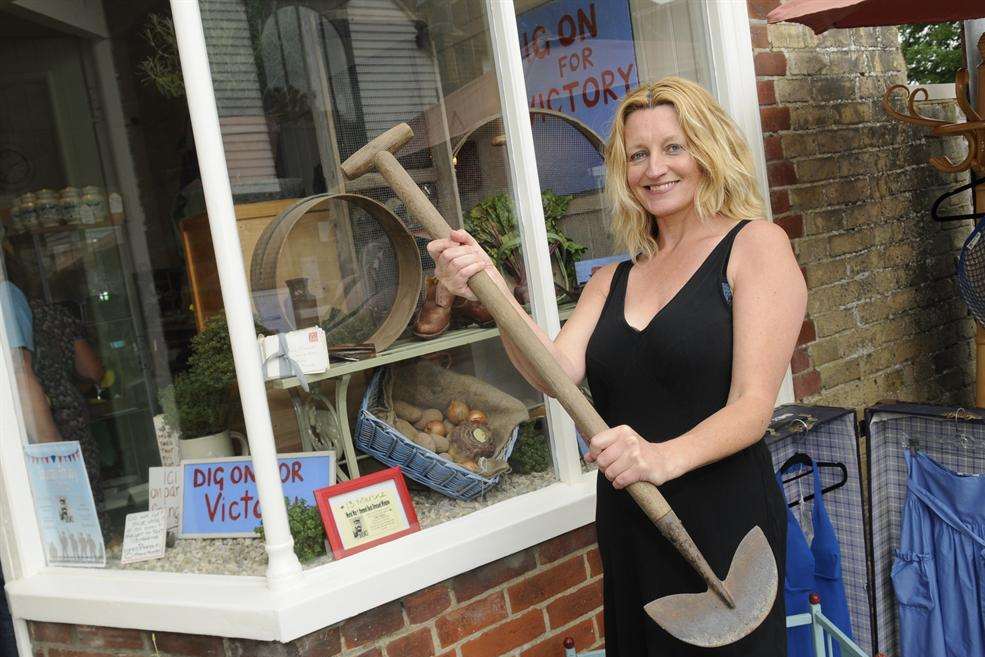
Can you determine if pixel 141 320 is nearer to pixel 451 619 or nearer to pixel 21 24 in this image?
pixel 21 24

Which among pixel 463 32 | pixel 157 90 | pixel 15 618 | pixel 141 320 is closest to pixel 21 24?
pixel 157 90

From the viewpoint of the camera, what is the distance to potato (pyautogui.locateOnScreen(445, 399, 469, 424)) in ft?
9.07

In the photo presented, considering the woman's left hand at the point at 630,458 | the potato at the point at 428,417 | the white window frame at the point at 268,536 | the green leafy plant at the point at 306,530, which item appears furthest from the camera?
the potato at the point at 428,417

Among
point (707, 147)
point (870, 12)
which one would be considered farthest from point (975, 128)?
point (707, 147)

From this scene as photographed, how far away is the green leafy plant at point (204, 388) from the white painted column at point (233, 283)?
0.22 meters

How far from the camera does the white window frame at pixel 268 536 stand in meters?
2.23

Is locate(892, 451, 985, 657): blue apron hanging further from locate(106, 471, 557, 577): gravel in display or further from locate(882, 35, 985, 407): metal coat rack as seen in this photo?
locate(106, 471, 557, 577): gravel in display

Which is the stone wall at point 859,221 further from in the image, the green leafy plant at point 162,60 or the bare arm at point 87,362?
the bare arm at point 87,362

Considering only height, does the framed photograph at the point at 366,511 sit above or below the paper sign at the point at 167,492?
below

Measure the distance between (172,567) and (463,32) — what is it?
1.78 m

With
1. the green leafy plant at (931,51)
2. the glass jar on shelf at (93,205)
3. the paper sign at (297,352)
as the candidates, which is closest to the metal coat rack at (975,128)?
the paper sign at (297,352)

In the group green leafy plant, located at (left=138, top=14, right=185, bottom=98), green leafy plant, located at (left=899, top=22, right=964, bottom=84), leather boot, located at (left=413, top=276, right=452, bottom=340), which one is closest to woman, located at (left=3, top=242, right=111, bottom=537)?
green leafy plant, located at (left=138, top=14, right=185, bottom=98)

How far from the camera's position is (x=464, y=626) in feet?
8.20

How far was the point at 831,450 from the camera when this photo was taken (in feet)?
9.26
